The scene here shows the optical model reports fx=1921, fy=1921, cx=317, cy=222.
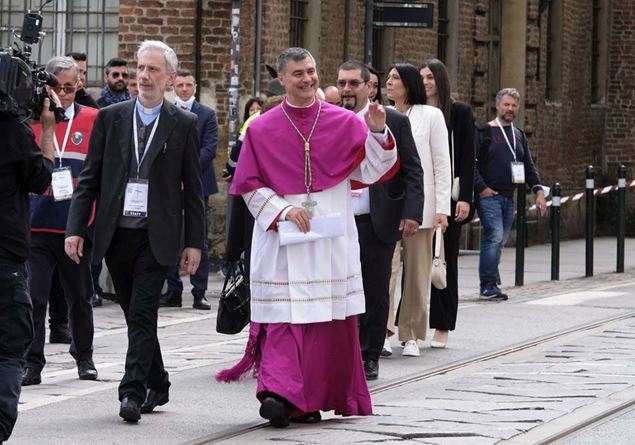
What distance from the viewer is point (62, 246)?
37.9ft

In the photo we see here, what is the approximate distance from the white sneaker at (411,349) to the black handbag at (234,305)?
1.73 metres

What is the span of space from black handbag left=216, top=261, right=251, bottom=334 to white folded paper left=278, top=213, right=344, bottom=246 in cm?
168

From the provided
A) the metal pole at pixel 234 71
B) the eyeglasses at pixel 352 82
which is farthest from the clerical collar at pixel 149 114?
the metal pole at pixel 234 71

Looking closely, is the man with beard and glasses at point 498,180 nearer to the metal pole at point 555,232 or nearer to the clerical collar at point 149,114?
the metal pole at point 555,232

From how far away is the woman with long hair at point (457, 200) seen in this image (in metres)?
13.1

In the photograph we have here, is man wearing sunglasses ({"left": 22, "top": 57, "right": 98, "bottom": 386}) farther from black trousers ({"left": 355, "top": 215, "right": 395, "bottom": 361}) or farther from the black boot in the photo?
the black boot

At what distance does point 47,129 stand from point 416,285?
16.4 feet

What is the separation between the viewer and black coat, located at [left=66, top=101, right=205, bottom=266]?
31.3 ft

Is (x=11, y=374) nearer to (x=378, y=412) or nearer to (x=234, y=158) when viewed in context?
(x=378, y=412)

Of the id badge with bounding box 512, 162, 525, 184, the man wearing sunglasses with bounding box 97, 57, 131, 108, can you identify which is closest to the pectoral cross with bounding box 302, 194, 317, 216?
the man wearing sunglasses with bounding box 97, 57, 131, 108

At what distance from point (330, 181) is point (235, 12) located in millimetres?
10634

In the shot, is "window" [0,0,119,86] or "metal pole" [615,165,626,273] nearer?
"window" [0,0,119,86]

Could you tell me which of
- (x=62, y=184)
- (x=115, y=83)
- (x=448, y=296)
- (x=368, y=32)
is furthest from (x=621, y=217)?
(x=62, y=184)

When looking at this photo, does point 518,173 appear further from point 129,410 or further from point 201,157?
point 129,410
